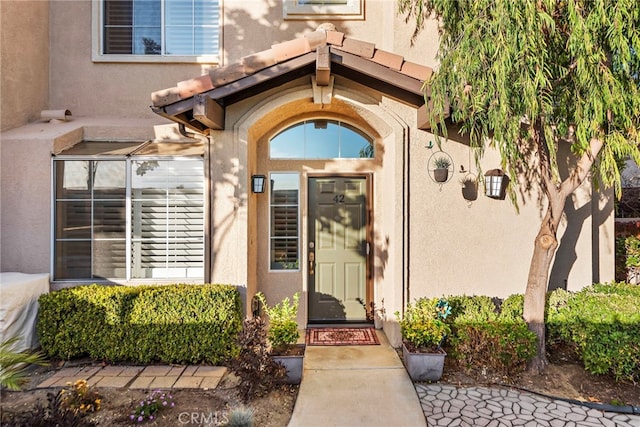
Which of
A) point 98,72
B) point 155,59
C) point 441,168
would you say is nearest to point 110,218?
point 98,72

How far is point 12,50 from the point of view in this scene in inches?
227

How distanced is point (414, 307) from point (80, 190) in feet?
19.1

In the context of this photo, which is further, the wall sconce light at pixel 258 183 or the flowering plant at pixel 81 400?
the wall sconce light at pixel 258 183

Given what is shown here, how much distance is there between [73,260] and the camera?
18.0 feet

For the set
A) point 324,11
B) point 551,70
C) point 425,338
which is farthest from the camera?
point 324,11

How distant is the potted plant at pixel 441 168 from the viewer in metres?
5.29

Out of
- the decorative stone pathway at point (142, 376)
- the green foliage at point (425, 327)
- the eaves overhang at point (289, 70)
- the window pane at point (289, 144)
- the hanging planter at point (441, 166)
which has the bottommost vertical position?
the decorative stone pathway at point (142, 376)

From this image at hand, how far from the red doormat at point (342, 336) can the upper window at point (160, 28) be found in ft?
18.8

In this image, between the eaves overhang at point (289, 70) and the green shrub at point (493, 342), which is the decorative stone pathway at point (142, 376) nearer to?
the green shrub at point (493, 342)

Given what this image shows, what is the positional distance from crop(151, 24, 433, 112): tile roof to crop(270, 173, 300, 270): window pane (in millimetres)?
2081

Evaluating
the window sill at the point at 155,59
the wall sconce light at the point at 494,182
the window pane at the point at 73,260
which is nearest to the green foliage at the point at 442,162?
the wall sconce light at the point at 494,182

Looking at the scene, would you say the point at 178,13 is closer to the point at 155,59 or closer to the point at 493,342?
the point at 155,59

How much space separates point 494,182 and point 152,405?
221 inches

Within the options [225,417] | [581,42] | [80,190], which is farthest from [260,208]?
[581,42]
